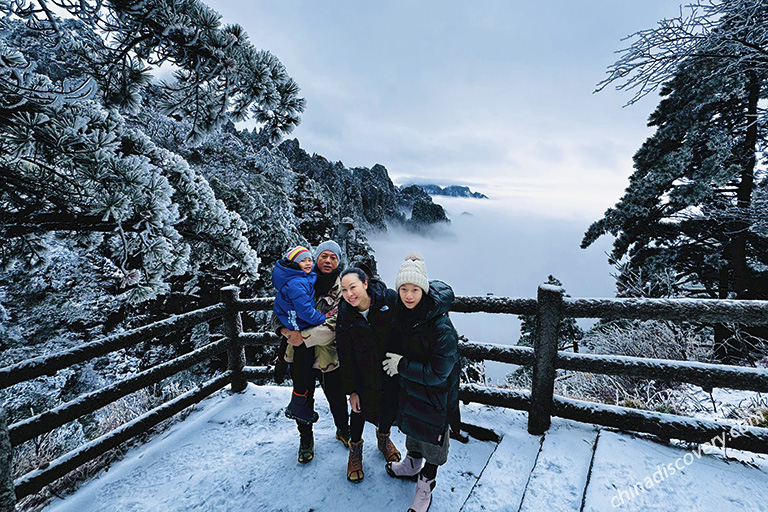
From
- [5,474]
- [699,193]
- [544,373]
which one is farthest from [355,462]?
[699,193]

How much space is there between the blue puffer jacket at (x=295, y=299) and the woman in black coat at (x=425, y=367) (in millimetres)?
738

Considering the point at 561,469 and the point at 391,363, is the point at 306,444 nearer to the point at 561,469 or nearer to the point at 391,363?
the point at 391,363

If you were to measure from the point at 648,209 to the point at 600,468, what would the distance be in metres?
12.1

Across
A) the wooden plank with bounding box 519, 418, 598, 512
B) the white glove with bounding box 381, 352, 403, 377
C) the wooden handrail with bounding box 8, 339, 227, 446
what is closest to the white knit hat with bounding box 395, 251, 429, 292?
the white glove with bounding box 381, 352, 403, 377

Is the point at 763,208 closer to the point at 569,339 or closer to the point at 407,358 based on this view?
the point at 407,358

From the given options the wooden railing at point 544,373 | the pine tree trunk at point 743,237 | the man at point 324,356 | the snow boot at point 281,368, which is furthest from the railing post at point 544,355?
the pine tree trunk at point 743,237

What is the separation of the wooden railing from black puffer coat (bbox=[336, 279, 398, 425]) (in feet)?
3.30

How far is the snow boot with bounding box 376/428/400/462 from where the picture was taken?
2764 millimetres

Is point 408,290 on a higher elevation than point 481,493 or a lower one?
higher

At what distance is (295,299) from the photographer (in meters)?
2.66

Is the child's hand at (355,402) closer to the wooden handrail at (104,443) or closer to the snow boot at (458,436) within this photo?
the snow boot at (458,436)

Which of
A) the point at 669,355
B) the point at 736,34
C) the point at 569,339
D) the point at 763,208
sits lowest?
the point at 569,339

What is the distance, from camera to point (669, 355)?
6.16 metres

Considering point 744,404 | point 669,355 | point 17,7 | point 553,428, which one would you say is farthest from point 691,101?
point 17,7
